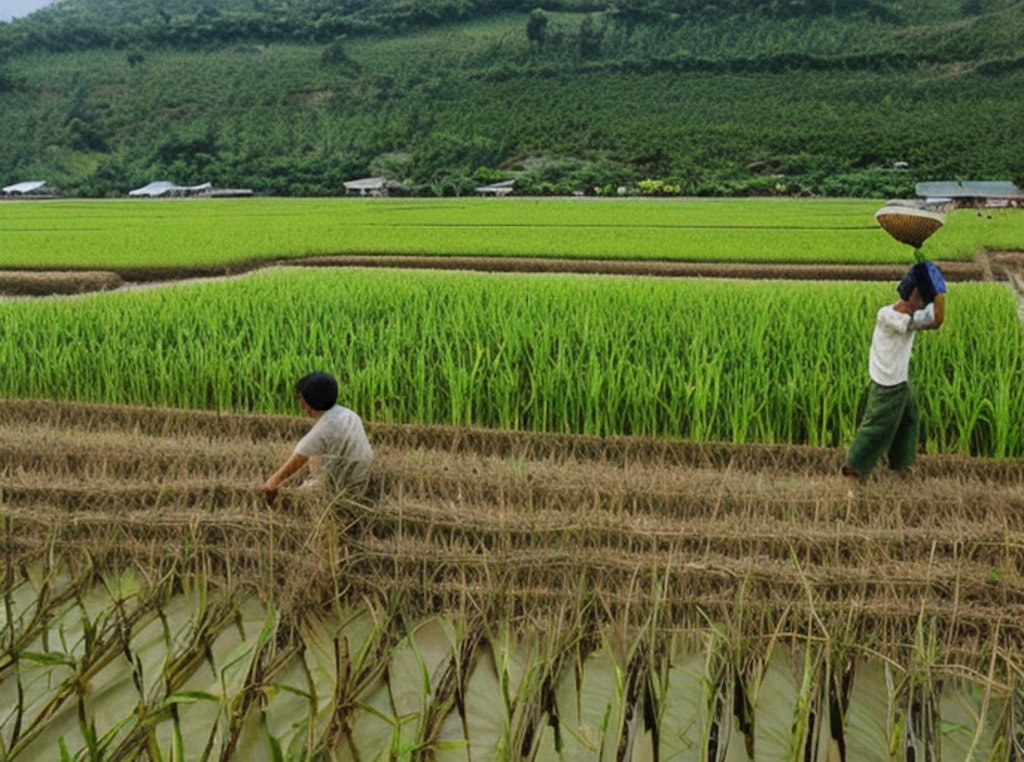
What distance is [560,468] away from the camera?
3.24m

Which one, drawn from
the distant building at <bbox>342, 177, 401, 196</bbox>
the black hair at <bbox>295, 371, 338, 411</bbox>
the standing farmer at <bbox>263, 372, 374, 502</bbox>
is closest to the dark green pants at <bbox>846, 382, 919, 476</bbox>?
the standing farmer at <bbox>263, 372, 374, 502</bbox>

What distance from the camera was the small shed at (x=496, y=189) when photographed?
72.2 ft

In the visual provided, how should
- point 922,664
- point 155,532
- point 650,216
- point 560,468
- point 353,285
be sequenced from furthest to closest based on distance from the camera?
1. point 650,216
2. point 353,285
3. point 560,468
4. point 155,532
5. point 922,664

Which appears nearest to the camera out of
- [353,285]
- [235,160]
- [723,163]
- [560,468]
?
[560,468]

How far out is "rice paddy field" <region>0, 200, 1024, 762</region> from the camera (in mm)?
1971

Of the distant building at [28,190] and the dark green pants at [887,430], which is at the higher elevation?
the dark green pants at [887,430]

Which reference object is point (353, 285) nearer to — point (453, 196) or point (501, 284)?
point (501, 284)

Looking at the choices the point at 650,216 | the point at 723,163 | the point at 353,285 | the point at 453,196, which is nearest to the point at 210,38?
the point at 453,196

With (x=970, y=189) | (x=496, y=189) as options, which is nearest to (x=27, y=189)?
(x=496, y=189)

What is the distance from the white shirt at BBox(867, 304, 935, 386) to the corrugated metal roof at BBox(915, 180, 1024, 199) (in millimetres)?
15738

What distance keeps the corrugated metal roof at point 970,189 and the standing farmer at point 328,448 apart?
16.9 meters

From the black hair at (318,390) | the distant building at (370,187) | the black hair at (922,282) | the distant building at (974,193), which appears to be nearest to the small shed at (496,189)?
the distant building at (370,187)

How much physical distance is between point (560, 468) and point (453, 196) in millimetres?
19918

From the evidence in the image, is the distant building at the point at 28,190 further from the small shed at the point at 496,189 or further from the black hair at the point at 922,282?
the black hair at the point at 922,282
